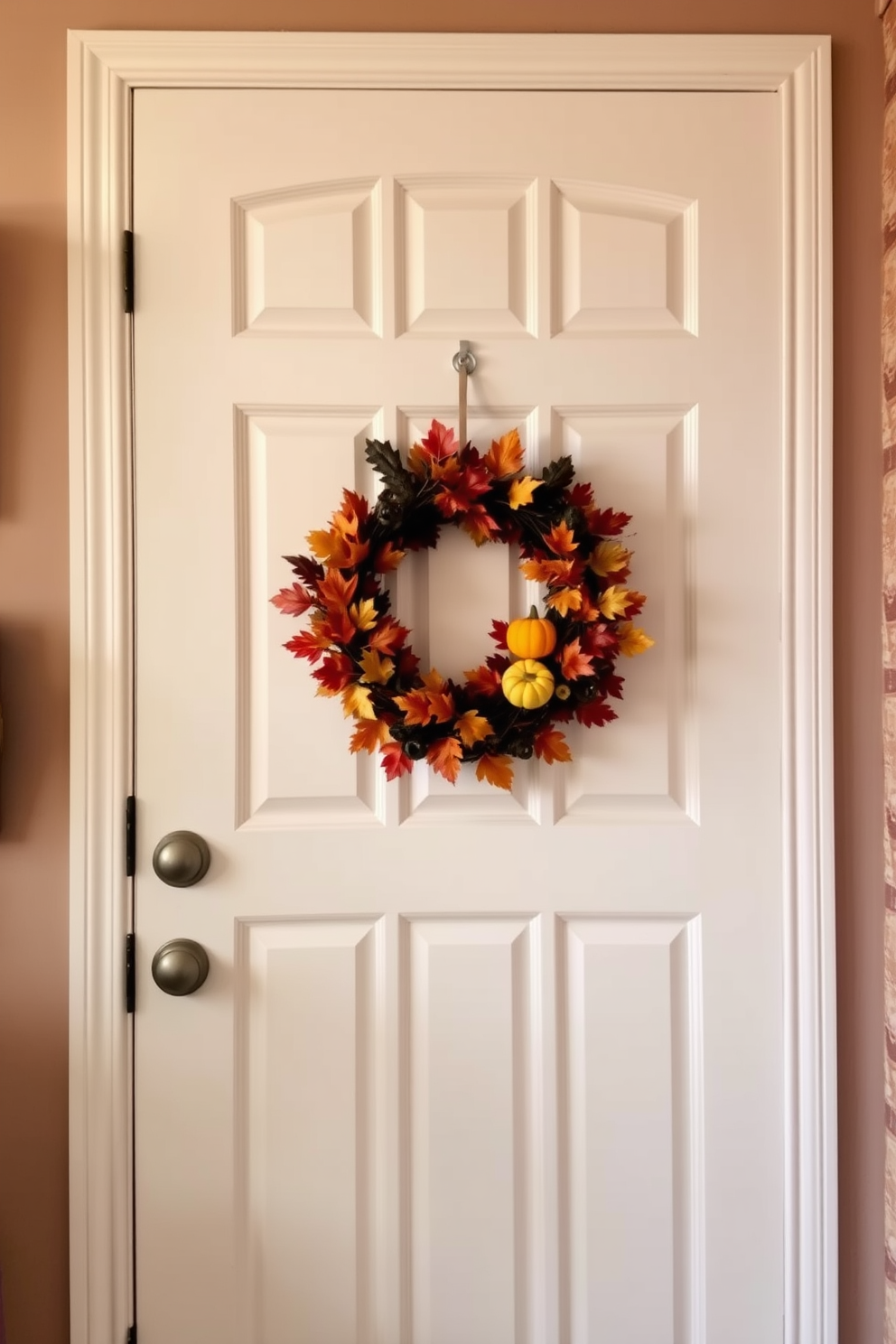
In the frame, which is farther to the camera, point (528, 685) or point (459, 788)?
point (459, 788)

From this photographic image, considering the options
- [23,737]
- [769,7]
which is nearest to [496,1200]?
[23,737]

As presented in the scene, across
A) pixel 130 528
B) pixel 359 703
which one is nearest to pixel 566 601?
pixel 359 703

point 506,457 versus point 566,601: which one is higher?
point 506,457

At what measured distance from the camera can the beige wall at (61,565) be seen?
1.19m

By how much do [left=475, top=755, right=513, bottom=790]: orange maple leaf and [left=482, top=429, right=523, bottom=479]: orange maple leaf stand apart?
0.38m

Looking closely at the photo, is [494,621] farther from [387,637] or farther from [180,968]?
[180,968]

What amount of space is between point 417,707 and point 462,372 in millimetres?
460

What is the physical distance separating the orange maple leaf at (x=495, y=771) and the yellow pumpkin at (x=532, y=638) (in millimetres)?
145

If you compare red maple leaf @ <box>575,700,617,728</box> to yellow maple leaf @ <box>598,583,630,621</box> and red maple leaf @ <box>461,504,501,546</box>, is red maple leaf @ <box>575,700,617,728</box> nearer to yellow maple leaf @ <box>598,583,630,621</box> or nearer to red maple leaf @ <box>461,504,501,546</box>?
yellow maple leaf @ <box>598,583,630,621</box>

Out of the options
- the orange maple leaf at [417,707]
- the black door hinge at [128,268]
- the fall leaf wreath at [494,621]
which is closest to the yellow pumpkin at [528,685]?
the fall leaf wreath at [494,621]

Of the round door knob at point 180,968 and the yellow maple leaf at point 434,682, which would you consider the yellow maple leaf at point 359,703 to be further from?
the round door knob at point 180,968

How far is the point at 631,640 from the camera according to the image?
117cm

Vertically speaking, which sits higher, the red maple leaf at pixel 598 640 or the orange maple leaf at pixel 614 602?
the orange maple leaf at pixel 614 602

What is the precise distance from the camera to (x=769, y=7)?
120 centimetres
